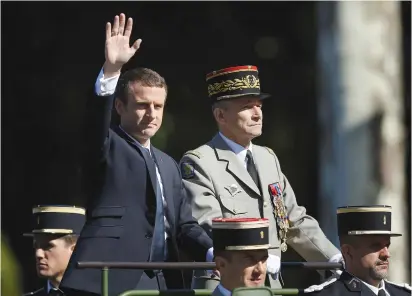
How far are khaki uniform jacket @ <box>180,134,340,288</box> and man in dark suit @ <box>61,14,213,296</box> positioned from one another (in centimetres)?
17

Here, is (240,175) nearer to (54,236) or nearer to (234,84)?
(234,84)

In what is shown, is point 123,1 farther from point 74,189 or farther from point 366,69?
point 366,69

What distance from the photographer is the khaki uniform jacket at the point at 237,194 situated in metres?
10.1

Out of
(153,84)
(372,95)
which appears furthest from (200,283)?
(372,95)

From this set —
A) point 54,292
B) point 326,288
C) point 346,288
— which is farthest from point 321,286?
point 54,292

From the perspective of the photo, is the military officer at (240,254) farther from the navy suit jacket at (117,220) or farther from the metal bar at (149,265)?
the navy suit jacket at (117,220)

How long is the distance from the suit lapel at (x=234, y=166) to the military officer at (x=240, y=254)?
2.71 ft

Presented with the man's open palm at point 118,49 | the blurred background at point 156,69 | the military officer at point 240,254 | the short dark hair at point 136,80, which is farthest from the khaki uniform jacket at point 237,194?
the blurred background at point 156,69

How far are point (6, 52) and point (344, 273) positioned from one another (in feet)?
20.1

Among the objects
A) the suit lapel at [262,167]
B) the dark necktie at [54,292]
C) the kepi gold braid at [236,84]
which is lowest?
the dark necktie at [54,292]

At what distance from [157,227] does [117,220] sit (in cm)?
22

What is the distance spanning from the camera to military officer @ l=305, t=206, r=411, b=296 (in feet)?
31.9

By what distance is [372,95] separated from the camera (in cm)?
1316

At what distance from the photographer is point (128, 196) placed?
9820mm
